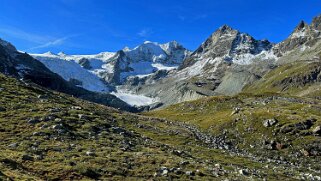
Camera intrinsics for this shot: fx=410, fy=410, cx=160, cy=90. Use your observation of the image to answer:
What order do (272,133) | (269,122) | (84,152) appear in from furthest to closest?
(269,122) → (272,133) → (84,152)

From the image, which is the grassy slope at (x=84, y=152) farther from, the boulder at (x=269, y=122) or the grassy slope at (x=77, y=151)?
the boulder at (x=269, y=122)

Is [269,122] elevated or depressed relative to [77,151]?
elevated

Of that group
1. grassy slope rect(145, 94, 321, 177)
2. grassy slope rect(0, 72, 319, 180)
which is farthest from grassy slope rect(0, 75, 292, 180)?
grassy slope rect(145, 94, 321, 177)

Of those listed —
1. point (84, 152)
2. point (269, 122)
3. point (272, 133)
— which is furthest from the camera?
point (269, 122)

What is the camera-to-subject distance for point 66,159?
32938mm

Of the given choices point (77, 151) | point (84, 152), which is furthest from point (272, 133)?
point (77, 151)

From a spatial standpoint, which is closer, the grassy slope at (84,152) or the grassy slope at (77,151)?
the grassy slope at (77,151)

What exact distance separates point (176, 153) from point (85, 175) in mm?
14376

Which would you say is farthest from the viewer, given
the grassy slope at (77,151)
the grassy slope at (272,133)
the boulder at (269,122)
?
the boulder at (269,122)

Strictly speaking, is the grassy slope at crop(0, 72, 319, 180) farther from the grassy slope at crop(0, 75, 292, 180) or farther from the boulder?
the boulder

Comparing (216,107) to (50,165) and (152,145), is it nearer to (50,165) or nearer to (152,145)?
(152,145)

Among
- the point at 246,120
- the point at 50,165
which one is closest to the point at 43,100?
the point at 50,165

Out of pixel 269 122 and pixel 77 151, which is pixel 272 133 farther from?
pixel 77 151

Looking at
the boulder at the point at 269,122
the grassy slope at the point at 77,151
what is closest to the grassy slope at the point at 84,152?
the grassy slope at the point at 77,151
